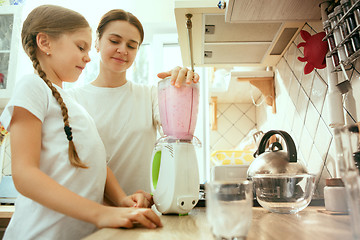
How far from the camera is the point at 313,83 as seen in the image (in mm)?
1057

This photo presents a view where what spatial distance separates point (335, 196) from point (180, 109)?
0.45 m

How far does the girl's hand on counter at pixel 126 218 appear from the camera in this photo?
51 centimetres

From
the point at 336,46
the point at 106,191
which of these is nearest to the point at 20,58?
the point at 106,191

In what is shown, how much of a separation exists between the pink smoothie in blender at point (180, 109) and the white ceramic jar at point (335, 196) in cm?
38

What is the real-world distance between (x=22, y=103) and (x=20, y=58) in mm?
1935

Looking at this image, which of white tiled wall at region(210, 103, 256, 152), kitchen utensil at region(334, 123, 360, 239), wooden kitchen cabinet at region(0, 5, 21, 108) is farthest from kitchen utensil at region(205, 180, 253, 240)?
wooden kitchen cabinet at region(0, 5, 21, 108)

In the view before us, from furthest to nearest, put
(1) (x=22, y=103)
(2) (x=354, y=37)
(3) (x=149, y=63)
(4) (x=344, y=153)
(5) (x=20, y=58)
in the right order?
(3) (x=149, y=63), (5) (x=20, y=58), (2) (x=354, y=37), (1) (x=22, y=103), (4) (x=344, y=153)

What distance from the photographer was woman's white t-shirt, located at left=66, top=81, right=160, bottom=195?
3.27ft

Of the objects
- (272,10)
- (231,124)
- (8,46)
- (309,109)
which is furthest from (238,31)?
(8,46)

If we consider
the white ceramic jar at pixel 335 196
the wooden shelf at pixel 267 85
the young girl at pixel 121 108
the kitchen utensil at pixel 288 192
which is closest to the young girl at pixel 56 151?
the young girl at pixel 121 108

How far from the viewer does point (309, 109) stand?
3.62 feet

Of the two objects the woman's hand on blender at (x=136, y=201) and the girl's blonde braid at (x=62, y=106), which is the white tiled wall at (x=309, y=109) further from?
the girl's blonde braid at (x=62, y=106)

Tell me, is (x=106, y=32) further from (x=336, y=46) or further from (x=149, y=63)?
(x=149, y=63)

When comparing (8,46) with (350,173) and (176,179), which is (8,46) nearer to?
(176,179)
